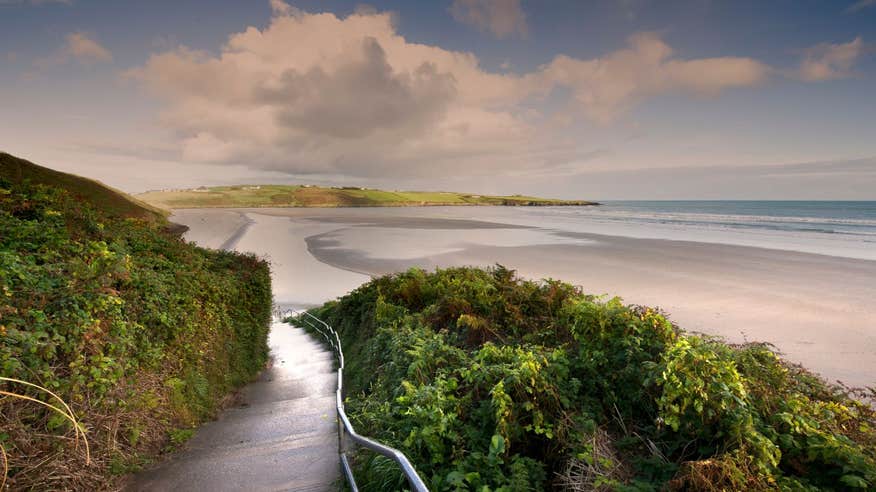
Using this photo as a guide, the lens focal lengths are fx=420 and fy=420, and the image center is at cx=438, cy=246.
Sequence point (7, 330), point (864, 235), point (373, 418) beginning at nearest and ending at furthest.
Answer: point (7, 330) → point (373, 418) → point (864, 235)

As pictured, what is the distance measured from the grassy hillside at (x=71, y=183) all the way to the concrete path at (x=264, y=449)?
7.82 metres

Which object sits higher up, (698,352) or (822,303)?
(698,352)

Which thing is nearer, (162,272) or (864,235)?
(162,272)

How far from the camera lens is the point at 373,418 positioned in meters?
5.79

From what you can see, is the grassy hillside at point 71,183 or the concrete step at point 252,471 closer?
the concrete step at point 252,471

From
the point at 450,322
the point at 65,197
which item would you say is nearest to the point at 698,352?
the point at 450,322

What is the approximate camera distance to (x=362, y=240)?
55.0 meters

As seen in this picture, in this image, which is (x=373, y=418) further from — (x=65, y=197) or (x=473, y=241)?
(x=473, y=241)

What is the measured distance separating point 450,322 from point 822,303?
18711 mm

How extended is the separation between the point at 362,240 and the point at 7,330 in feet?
168

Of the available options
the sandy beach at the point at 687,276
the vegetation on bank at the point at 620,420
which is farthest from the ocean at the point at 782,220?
the vegetation on bank at the point at 620,420

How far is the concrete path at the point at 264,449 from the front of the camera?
17.1 feet

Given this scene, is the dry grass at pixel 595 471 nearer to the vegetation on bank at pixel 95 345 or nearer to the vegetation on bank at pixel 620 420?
the vegetation on bank at pixel 620 420

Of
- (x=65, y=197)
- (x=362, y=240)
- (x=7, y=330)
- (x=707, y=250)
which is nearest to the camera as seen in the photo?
(x=7, y=330)
